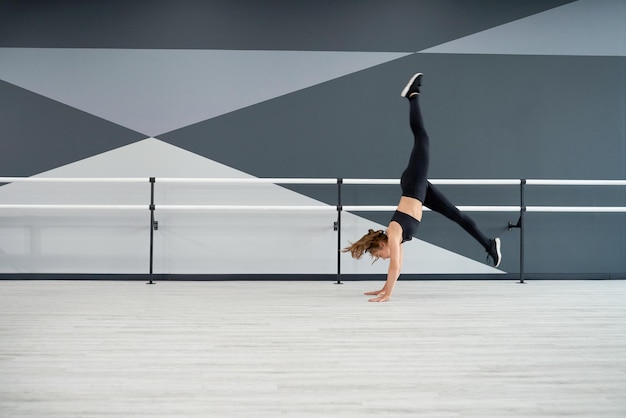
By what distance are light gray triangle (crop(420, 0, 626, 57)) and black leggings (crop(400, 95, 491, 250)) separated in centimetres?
98

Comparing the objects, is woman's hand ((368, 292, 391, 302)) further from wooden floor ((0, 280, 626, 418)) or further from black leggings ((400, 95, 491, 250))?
black leggings ((400, 95, 491, 250))

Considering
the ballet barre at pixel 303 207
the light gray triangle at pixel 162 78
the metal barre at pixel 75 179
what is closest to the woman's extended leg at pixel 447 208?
the ballet barre at pixel 303 207

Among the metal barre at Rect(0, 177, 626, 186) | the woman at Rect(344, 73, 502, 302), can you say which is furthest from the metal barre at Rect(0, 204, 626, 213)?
the woman at Rect(344, 73, 502, 302)

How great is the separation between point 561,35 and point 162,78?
9.98ft

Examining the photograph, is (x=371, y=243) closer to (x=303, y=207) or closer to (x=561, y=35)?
(x=303, y=207)

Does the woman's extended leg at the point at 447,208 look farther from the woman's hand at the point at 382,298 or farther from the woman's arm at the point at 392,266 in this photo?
the woman's hand at the point at 382,298

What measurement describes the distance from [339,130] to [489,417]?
3.12m

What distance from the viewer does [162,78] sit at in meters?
4.35

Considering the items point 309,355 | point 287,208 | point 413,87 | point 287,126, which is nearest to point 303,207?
point 287,208

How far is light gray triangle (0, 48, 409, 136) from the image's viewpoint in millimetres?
4332

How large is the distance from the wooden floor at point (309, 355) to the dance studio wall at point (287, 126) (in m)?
0.83

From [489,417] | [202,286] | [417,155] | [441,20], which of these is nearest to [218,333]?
[489,417]

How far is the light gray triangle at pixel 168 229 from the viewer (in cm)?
431

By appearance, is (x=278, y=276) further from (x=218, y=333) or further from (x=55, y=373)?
(x=55, y=373)
